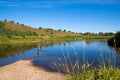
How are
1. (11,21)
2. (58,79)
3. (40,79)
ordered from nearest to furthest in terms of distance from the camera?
(58,79) → (40,79) → (11,21)

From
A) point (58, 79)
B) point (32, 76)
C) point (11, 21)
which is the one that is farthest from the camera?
point (11, 21)

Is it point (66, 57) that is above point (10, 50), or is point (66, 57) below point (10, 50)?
above

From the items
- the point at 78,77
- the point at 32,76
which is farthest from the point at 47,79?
the point at 78,77

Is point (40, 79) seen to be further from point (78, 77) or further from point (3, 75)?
point (78, 77)

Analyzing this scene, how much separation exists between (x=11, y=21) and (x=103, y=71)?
16696cm

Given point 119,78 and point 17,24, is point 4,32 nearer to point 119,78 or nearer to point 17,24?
point 17,24

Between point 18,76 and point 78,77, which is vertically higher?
point 78,77

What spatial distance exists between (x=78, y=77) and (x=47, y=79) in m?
12.4

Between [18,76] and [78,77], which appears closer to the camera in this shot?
[78,77]

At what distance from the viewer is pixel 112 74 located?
28.1 ft

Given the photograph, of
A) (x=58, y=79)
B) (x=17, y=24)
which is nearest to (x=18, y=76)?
(x=58, y=79)

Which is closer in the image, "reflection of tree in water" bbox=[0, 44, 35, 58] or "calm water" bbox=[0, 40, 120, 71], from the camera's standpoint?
"calm water" bbox=[0, 40, 120, 71]

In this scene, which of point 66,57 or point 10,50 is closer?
point 66,57

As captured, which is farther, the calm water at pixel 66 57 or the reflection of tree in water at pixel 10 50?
the reflection of tree in water at pixel 10 50
